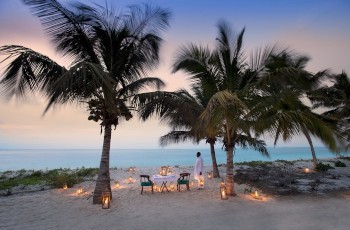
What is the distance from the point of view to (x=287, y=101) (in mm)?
8945

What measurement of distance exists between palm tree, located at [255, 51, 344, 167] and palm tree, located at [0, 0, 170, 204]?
13.5 ft

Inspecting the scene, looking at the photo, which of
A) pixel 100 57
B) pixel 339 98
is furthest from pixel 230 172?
pixel 339 98

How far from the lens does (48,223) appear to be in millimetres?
6668

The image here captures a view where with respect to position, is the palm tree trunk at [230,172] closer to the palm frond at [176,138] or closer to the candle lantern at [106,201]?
the candle lantern at [106,201]

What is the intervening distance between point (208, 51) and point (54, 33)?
5.46m

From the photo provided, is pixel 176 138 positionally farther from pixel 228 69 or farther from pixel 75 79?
pixel 75 79

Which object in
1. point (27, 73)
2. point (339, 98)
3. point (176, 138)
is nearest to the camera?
point (27, 73)

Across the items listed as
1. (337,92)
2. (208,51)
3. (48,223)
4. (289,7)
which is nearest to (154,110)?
(208,51)

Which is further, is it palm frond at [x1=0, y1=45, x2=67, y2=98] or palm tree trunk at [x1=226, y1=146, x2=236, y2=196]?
palm tree trunk at [x1=226, y1=146, x2=236, y2=196]

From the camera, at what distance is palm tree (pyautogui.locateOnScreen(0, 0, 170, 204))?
7156 millimetres

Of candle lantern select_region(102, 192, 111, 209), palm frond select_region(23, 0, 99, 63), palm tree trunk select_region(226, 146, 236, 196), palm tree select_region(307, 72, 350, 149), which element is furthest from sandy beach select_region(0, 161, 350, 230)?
palm tree select_region(307, 72, 350, 149)

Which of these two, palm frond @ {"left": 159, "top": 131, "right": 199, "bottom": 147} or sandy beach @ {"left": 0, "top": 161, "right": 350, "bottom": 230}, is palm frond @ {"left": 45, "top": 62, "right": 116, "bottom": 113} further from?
palm frond @ {"left": 159, "top": 131, "right": 199, "bottom": 147}

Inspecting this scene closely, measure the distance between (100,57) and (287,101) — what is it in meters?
7.01

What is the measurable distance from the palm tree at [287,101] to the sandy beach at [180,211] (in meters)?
2.30
